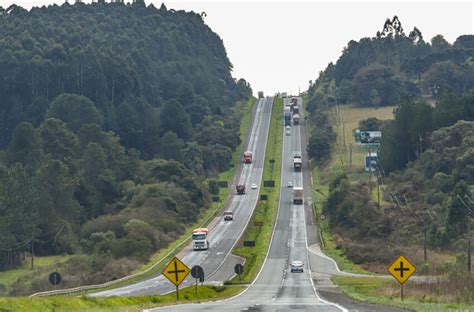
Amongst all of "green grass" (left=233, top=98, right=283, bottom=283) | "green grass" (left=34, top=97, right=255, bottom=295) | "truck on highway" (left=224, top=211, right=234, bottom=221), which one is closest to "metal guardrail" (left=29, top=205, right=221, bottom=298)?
"green grass" (left=34, top=97, right=255, bottom=295)

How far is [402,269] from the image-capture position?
41.7m

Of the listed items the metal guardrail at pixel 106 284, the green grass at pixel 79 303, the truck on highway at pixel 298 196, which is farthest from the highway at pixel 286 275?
the metal guardrail at pixel 106 284

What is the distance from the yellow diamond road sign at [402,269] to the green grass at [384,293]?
1.10 meters

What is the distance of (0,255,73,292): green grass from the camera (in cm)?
10457

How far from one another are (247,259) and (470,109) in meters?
60.0

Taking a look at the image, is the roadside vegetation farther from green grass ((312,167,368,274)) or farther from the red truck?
the red truck

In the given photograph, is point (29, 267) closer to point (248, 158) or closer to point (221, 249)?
point (221, 249)

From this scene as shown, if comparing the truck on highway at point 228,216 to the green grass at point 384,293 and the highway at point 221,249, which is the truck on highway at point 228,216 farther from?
the green grass at point 384,293

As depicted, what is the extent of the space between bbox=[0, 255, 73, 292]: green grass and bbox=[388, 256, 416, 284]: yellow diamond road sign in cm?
6479

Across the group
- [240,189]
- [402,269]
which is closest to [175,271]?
[402,269]

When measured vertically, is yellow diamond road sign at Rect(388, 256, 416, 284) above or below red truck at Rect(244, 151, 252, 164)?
above

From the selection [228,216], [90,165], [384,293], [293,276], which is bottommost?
[228,216]

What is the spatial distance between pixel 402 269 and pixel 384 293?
1476 cm

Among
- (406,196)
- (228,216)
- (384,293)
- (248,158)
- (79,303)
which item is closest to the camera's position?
(79,303)
